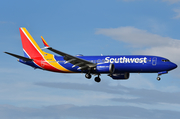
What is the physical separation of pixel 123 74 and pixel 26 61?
65.8ft

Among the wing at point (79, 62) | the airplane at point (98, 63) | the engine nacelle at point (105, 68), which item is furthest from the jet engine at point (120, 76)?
the wing at point (79, 62)

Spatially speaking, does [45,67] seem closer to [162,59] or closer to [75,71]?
[75,71]

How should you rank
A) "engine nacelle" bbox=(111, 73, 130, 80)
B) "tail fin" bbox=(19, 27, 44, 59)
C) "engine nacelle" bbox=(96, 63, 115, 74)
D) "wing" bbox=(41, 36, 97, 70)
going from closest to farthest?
1. "engine nacelle" bbox=(96, 63, 115, 74)
2. "wing" bbox=(41, 36, 97, 70)
3. "engine nacelle" bbox=(111, 73, 130, 80)
4. "tail fin" bbox=(19, 27, 44, 59)

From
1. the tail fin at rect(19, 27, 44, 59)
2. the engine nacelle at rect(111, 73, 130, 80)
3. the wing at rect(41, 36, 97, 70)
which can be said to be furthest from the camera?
the tail fin at rect(19, 27, 44, 59)

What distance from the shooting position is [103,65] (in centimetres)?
5778

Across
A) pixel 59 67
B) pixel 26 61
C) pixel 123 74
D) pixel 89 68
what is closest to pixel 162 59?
pixel 123 74

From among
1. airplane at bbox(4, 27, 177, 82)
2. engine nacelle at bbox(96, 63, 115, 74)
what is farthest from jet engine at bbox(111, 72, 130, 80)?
engine nacelle at bbox(96, 63, 115, 74)

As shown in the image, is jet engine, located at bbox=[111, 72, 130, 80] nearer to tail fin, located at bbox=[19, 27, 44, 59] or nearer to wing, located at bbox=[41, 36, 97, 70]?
wing, located at bbox=[41, 36, 97, 70]

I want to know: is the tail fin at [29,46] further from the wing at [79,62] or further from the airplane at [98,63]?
the wing at [79,62]

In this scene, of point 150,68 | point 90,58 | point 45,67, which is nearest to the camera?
point 150,68

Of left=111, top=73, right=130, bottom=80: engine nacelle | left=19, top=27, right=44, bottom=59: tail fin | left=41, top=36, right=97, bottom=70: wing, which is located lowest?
left=111, top=73, right=130, bottom=80: engine nacelle

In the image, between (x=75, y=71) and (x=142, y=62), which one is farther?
(x=75, y=71)

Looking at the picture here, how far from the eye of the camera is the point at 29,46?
224 ft

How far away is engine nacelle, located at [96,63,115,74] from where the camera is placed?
57.0 m
